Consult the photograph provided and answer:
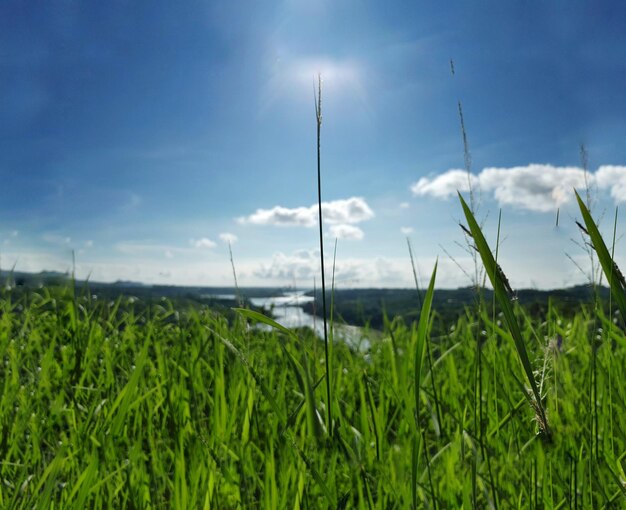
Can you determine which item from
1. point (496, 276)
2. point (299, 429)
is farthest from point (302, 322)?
point (496, 276)

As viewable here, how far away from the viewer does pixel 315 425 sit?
89 cm

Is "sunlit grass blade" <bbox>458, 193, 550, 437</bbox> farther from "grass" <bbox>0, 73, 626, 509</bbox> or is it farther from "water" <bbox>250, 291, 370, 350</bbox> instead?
"water" <bbox>250, 291, 370, 350</bbox>

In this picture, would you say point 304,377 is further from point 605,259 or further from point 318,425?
point 605,259

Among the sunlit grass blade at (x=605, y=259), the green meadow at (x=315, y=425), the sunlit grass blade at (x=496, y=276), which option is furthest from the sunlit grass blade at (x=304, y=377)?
the sunlit grass blade at (x=605, y=259)

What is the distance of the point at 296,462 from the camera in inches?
62.7

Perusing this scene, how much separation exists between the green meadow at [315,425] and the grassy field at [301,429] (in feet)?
0.03

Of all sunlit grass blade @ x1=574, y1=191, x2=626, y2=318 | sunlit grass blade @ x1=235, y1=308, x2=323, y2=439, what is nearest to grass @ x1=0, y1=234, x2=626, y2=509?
sunlit grass blade @ x1=235, y1=308, x2=323, y2=439

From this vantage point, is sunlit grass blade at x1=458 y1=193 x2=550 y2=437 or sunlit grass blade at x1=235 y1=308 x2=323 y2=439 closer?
sunlit grass blade at x1=458 y1=193 x2=550 y2=437

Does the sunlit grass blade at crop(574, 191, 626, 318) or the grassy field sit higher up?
the sunlit grass blade at crop(574, 191, 626, 318)

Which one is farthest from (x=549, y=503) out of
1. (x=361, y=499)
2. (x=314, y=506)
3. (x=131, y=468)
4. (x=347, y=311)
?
(x=347, y=311)

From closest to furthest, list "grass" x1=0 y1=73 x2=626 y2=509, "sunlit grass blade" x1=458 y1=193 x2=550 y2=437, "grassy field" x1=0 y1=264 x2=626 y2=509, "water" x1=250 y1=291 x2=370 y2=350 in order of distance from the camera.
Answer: "sunlit grass blade" x1=458 y1=193 x2=550 y2=437 → "grass" x1=0 y1=73 x2=626 y2=509 → "grassy field" x1=0 y1=264 x2=626 y2=509 → "water" x1=250 y1=291 x2=370 y2=350

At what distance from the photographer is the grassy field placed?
3.78 feet

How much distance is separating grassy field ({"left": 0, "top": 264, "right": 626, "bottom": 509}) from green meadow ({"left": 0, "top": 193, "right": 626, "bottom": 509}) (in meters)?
0.01

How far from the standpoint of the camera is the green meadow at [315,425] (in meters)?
1.02
